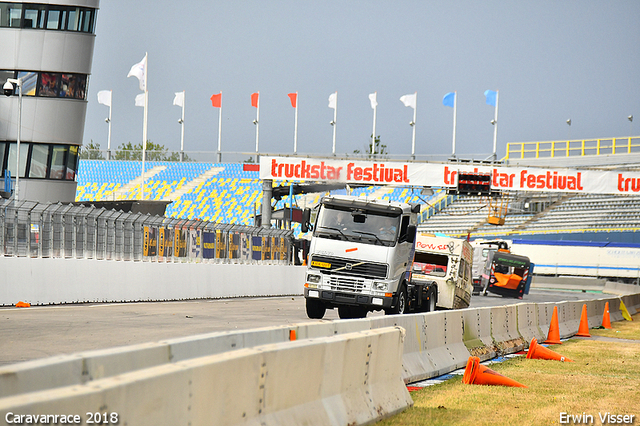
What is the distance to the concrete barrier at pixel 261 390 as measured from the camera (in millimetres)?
4199

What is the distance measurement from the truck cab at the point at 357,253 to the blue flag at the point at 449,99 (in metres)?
46.7

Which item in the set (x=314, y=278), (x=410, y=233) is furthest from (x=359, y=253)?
(x=410, y=233)

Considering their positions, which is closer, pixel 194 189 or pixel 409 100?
pixel 409 100

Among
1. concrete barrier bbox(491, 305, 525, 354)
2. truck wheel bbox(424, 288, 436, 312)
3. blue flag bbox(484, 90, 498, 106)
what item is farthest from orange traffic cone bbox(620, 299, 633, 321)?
blue flag bbox(484, 90, 498, 106)

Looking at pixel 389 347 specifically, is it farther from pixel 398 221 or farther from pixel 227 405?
pixel 398 221

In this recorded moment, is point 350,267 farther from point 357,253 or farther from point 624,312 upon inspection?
point 624,312

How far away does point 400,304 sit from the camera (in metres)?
19.9

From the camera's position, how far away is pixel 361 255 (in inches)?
753

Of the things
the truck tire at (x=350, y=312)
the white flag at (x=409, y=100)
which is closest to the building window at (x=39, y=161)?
the truck tire at (x=350, y=312)

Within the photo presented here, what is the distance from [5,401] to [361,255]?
51.2ft

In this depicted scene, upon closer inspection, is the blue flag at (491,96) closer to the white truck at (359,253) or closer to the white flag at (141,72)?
the white flag at (141,72)

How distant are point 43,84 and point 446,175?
2151cm

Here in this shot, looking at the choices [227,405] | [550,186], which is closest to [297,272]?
[550,186]

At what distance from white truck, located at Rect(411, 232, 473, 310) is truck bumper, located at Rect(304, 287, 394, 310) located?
18.5 ft
